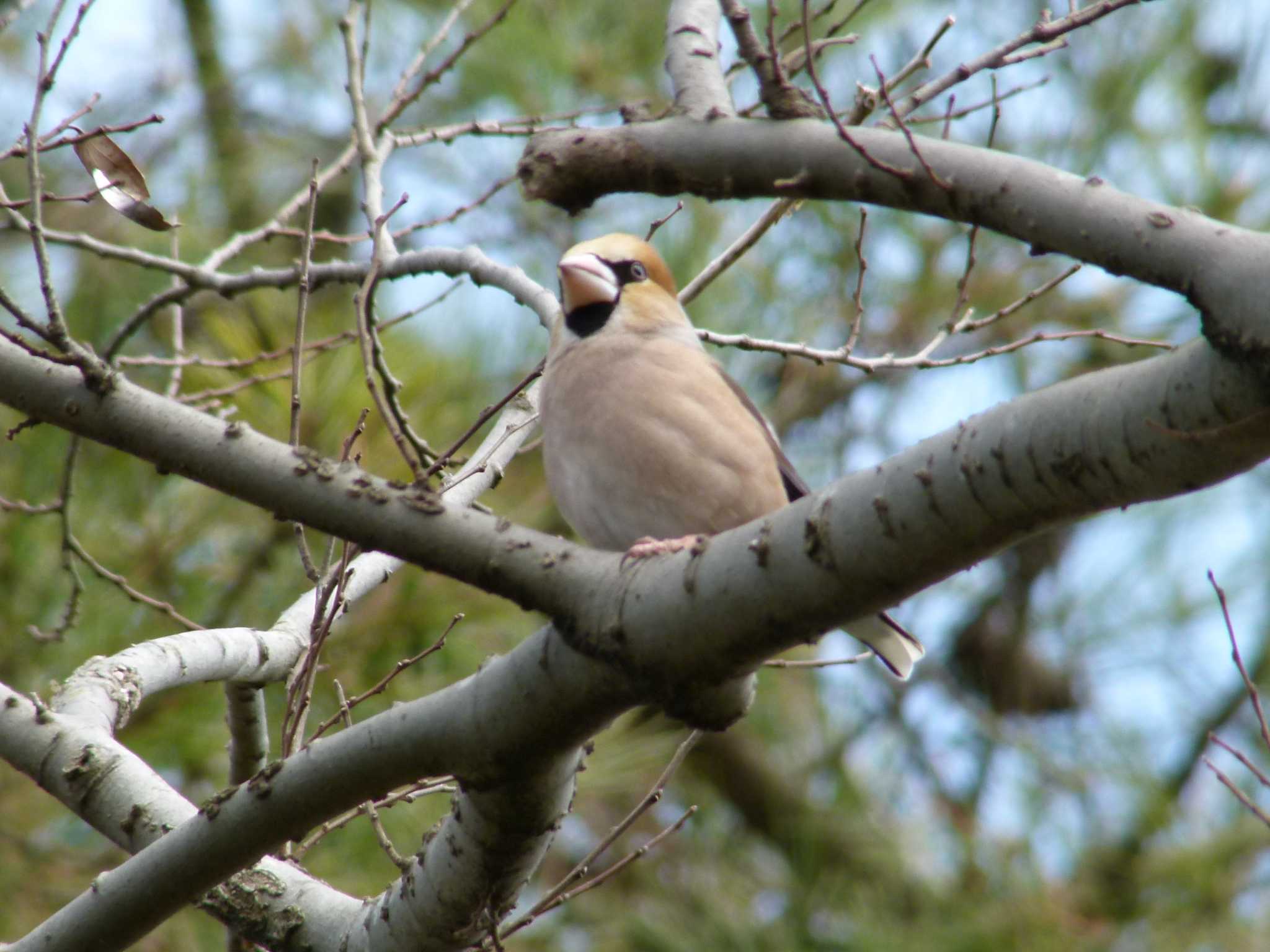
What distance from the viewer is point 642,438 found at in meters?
3.16

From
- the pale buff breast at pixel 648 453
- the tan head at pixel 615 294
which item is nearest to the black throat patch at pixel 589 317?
the tan head at pixel 615 294

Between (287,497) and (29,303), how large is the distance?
177 inches

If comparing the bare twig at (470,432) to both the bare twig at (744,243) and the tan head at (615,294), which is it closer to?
the tan head at (615,294)

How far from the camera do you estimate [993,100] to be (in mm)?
3365

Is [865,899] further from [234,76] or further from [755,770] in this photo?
[234,76]

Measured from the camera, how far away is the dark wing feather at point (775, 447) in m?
3.64

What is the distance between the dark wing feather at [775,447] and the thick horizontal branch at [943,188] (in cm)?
160

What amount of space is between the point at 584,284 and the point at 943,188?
6.12 ft

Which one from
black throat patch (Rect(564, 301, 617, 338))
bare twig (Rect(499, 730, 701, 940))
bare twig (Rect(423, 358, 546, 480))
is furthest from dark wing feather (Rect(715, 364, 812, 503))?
bare twig (Rect(499, 730, 701, 940))

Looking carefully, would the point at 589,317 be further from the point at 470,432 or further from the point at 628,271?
the point at 470,432

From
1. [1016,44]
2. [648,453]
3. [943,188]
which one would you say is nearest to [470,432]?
[648,453]

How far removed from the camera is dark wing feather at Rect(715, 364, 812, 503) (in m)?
3.64

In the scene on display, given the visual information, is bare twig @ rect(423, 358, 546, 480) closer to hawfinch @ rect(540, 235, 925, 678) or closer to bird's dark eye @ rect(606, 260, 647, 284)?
hawfinch @ rect(540, 235, 925, 678)

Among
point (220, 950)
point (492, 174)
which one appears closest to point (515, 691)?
point (220, 950)
